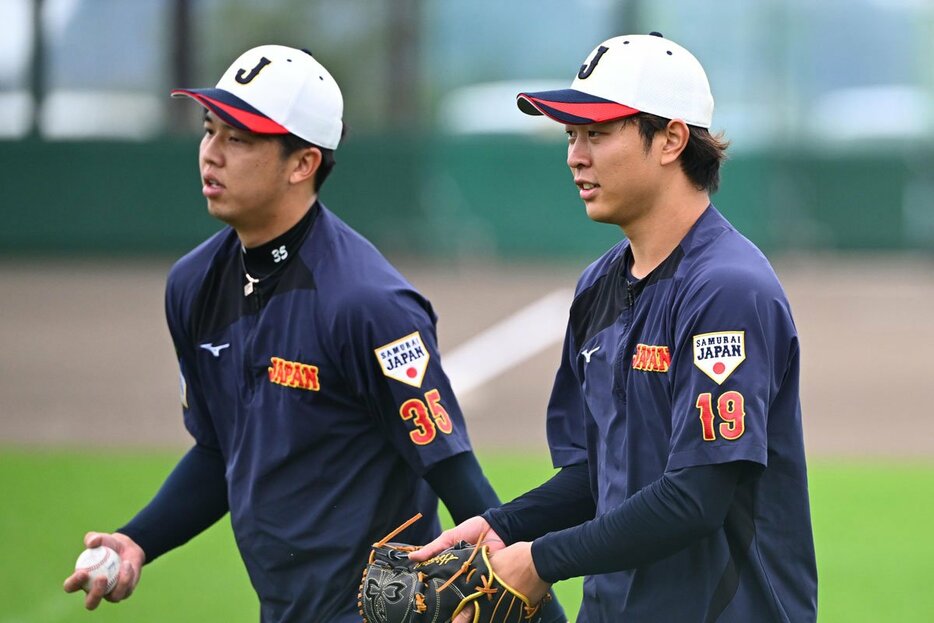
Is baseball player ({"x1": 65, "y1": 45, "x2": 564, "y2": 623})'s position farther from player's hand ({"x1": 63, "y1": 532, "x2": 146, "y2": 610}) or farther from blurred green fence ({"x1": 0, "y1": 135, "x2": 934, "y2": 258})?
blurred green fence ({"x1": 0, "y1": 135, "x2": 934, "y2": 258})

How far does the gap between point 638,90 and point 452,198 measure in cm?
1892

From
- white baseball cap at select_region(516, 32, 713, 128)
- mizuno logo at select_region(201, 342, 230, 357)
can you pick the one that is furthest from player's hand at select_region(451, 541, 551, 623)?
mizuno logo at select_region(201, 342, 230, 357)

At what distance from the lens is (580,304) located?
380 cm

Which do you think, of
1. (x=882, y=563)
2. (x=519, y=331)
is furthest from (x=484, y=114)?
(x=882, y=563)

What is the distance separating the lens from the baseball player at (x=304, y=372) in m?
4.01

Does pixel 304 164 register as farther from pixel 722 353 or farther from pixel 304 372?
pixel 722 353

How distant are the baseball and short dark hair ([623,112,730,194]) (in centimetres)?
195

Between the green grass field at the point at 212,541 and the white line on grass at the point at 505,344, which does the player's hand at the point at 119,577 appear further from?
the white line on grass at the point at 505,344

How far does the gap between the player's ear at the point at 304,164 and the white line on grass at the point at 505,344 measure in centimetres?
878

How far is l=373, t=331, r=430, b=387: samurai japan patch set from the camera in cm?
396

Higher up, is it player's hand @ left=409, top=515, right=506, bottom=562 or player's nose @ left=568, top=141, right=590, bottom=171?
player's nose @ left=568, top=141, right=590, bottom=171

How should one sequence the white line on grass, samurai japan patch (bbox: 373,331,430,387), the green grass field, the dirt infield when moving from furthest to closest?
1. the white line on grass
2. the dirt infield
3. the green grass field
4. samurai japan patch (bbox: 373,331,430,387)

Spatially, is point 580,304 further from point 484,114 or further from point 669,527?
point 484,114

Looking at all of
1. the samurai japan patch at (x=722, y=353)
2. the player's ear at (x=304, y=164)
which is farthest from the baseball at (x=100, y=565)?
the samurai japan patch at (x=722, y=353)
